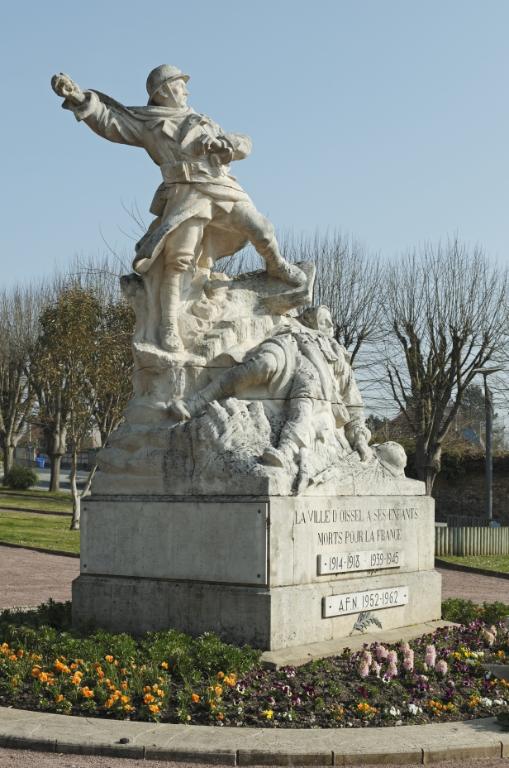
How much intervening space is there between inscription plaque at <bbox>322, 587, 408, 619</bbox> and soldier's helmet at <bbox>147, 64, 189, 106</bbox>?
527cm

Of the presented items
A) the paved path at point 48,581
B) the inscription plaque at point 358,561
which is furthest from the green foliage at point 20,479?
the inscription plaque at point 358,561

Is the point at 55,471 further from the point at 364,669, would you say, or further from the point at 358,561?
the point at 364,669

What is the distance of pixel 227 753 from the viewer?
595cm

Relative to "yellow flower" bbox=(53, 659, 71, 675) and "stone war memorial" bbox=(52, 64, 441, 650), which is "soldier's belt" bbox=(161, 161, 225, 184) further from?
"yellow flower" bbox=(53, 659, 71, 675)

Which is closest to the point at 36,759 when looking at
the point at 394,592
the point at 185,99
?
the point at 394,592

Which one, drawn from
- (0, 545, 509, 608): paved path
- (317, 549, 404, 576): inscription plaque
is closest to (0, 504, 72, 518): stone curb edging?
(0, 545, 509, 608): paved path

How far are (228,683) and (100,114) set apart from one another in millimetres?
5678

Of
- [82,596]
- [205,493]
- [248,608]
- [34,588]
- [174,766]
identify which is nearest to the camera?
[174,766]

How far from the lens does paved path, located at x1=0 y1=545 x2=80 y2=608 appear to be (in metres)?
14.3

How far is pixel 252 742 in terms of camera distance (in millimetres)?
6117

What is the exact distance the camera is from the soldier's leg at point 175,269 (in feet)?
32.1

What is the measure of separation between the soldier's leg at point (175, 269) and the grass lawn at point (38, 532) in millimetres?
12717

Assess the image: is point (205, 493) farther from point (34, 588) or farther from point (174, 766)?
point (34, 588)

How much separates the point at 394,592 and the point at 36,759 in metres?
4.68
